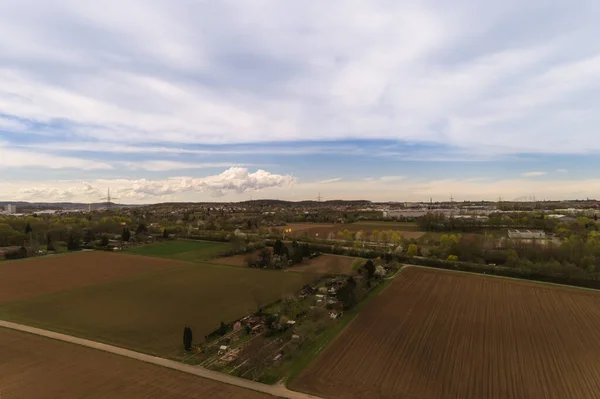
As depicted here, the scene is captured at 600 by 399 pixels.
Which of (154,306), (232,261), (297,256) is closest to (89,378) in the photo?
(154,306)

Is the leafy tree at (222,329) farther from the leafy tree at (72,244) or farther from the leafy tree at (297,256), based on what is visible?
the leafy tree at (72,244)

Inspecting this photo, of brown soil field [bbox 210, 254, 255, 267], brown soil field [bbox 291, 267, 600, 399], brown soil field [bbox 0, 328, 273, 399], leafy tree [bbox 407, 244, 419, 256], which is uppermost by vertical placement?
leafy tree [bbox 407, 244, 419, 256]

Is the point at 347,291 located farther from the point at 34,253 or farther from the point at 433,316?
the point at 34,253

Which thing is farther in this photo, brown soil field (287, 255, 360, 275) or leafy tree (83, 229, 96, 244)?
leafy tree (83, 229, 96, 244)

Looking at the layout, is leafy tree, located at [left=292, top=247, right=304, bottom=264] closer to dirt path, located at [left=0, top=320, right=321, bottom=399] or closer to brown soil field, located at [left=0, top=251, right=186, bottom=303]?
brown soil field, located at [left=0, top=251, right=186, bottom=303]

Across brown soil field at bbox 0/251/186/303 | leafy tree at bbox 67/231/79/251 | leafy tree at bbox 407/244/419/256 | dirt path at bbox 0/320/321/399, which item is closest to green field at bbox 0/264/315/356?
dirt path at bbox 0/320/321/399

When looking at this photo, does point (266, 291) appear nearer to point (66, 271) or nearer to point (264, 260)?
point (264, 260)
